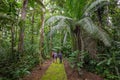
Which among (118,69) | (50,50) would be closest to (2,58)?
(118,69)

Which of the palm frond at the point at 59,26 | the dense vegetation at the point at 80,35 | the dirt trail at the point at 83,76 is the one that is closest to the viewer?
the dense vegetation at the point at 80,35

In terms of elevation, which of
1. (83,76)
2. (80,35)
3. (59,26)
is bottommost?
(83,76)

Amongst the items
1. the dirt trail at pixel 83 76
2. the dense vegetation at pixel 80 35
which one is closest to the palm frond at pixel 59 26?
the dense vegetation at pixel 80 35

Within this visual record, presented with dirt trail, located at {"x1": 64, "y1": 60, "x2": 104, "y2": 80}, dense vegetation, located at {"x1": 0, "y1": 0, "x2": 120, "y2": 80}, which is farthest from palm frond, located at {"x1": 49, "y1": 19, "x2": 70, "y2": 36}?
dirt trail, located at {"x1": 64, "y1": 60, "x2": 104, "y2": 80}

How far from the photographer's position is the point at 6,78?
7457 millimetres

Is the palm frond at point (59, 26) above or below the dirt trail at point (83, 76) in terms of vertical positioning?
above

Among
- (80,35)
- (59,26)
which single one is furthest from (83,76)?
(59,26)

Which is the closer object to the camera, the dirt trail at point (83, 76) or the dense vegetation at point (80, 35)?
the dense vegetation at point (80, 35)

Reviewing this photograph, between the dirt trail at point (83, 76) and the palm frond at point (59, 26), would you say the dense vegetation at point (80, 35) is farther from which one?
the dirt trail at point (83, 76)

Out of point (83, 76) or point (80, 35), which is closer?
point (83, 76)

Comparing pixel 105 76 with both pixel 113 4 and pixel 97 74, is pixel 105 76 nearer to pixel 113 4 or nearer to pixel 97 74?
pixel 97 74

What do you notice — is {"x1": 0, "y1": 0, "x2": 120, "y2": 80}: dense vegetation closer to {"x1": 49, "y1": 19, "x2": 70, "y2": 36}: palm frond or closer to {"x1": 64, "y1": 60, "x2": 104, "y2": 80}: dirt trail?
{"x1": 49, "y1": 19, "x2": 70, "y2": 36}: palm frond

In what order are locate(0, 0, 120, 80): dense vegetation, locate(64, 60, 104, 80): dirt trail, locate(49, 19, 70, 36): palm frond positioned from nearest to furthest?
1. locate(0, 0, 120, 80): dense vegetation
2. locate(49, 19, 70, 36): palm frond
3. locate(64, 60, 104, 80): dirt trail

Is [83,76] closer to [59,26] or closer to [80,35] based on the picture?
[80,35]
